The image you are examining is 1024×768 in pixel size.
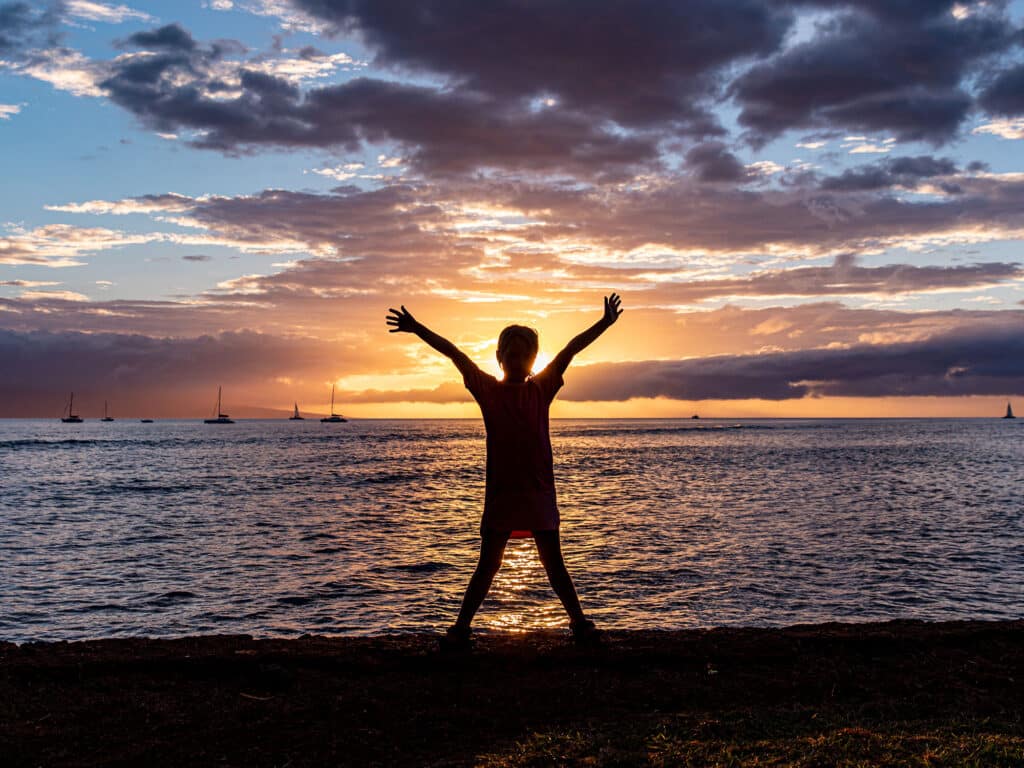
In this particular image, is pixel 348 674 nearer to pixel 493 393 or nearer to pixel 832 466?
pixel 493 393

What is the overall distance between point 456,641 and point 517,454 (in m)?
1.74

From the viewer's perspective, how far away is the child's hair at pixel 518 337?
6.84 metres

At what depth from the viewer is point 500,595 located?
13539mm

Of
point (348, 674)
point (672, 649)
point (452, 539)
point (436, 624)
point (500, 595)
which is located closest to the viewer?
point (348, 674)

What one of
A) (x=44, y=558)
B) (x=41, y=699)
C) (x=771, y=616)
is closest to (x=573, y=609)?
(x=41, y=699)

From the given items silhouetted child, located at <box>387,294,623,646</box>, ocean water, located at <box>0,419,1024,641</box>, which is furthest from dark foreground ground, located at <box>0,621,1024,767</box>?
ocean water, located at <box>0,419,1024,641</box>

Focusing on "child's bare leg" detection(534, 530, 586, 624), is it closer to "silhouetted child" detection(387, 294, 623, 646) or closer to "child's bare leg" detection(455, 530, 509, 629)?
"silhouetted child" detection(387, 294, 623, 646)

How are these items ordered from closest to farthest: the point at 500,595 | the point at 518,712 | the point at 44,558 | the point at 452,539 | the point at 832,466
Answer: the point at 518,712
the point at 500,595
the point at 44,558
the point at 452,539
the point at 832,466

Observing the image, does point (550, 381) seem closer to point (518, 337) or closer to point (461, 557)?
point (518, 337)

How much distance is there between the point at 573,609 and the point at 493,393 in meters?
2.08

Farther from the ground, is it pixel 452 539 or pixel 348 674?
pixel 348 674

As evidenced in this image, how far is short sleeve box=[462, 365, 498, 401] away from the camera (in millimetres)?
6816

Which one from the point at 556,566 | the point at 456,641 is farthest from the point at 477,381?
the point at 456,641

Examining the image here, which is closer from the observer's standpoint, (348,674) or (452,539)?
(348,674)
